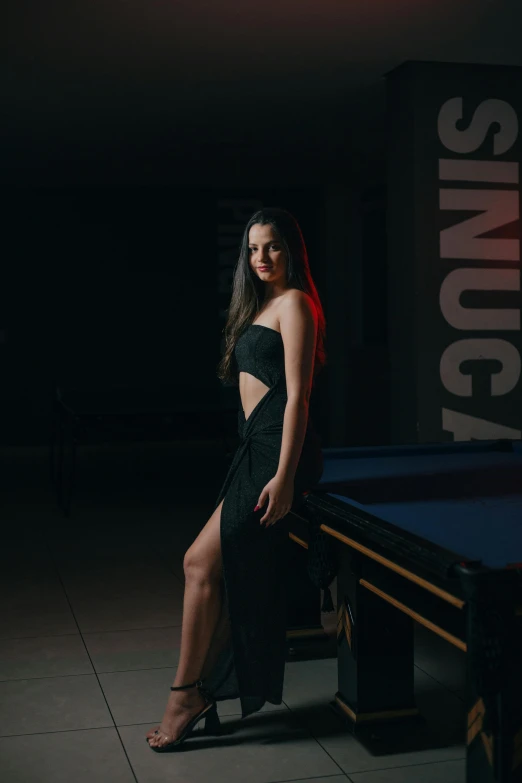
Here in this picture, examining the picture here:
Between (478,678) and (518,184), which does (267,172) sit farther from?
(478,678)

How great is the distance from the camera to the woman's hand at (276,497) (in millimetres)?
2607

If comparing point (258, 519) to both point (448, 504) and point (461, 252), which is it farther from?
→ point (461, 252)

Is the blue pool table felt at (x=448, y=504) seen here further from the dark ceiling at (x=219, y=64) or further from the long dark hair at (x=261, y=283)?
the dark ceiling at (x=219, y=64)

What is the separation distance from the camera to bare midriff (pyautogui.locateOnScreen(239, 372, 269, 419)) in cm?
276

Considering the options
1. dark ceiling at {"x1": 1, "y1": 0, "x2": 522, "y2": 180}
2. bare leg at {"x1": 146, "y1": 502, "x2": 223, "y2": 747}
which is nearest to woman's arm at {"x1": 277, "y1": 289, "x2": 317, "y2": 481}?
bare leg at {"x1": 146, "y1": 502, "x2": 223, "y2": 747}

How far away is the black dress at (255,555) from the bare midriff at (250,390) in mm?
22

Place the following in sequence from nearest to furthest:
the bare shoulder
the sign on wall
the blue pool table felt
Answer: the blue pool table felt → the bare shoulder → the sign on wall

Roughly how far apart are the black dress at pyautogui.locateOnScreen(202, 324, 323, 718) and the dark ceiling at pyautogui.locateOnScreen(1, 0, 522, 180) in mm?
2730

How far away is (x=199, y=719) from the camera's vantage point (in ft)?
8.97

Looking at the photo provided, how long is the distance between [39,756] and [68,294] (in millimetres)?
8715

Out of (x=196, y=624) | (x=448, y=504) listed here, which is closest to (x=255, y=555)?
(x=196, y=624)

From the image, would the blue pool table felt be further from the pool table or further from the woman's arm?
the woman's arm

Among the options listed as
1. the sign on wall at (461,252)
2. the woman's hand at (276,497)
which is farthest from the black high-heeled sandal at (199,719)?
the sign on wall at (461,252)

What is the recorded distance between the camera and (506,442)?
3.79 m
